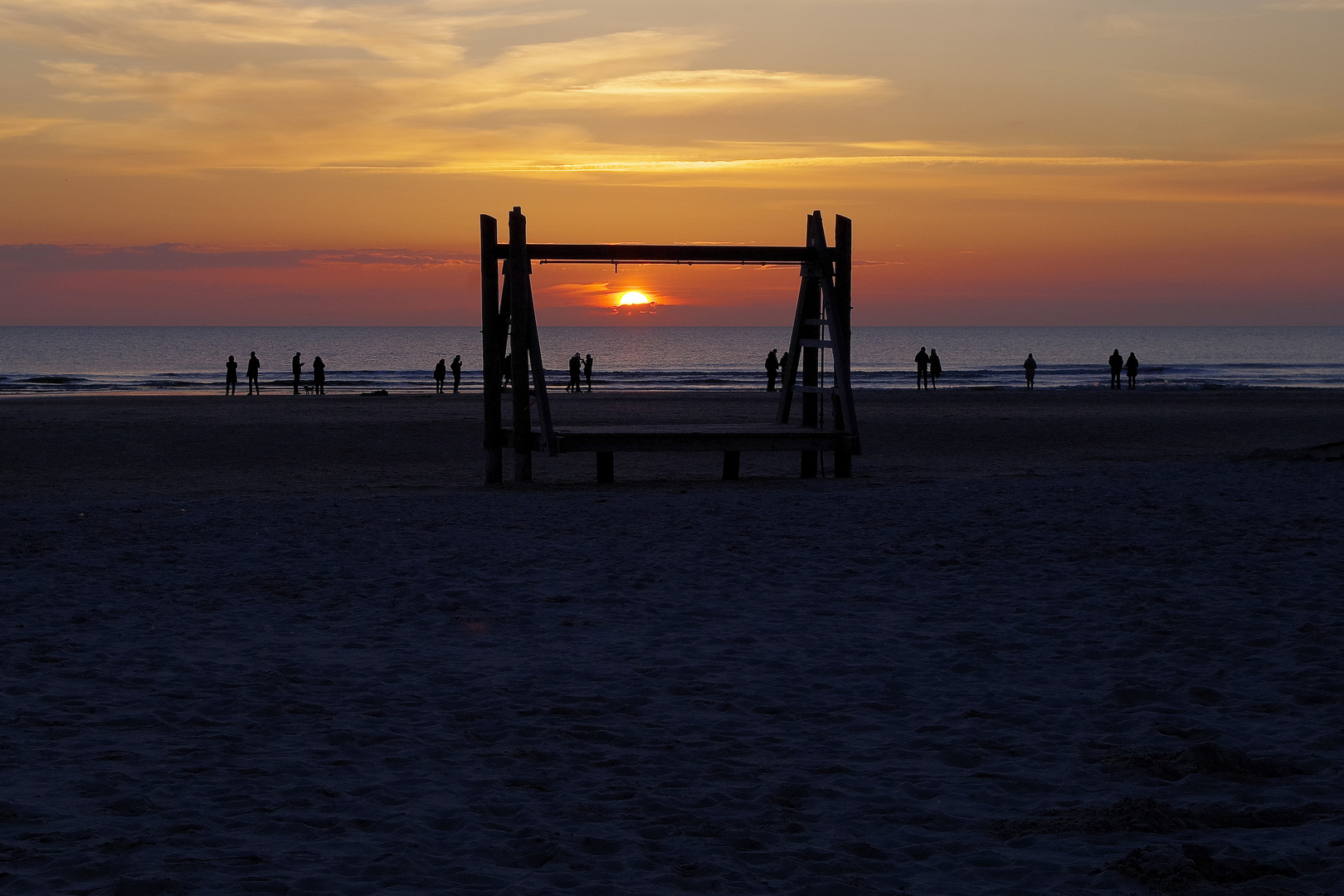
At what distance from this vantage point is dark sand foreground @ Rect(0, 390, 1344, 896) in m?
4.14

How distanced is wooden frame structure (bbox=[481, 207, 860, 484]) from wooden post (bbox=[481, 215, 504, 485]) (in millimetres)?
12

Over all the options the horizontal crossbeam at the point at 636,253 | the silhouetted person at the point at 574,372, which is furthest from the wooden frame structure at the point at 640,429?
the silhouetted person at the point at 574,372

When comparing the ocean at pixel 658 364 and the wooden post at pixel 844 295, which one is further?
the ocean at pixel 658 364

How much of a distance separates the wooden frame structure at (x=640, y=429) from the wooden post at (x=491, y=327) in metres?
0.01

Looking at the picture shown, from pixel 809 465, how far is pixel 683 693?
10.3m

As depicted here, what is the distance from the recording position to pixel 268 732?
218 inches

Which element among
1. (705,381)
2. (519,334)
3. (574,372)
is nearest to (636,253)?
(519,334)

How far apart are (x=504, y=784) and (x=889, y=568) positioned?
5.04 metres

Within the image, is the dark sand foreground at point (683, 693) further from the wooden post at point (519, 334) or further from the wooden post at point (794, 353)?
the wooden post at point (794, 353)

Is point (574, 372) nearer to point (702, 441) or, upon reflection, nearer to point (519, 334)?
point (519, 334)

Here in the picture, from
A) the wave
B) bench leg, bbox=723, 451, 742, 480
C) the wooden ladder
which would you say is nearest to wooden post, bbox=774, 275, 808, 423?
the wooden ladder

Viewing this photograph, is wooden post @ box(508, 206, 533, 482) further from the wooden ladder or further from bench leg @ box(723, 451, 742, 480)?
the wooden ladder

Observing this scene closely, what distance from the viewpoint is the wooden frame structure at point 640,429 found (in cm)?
1454

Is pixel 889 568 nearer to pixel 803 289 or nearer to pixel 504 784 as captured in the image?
pixel 504 784
